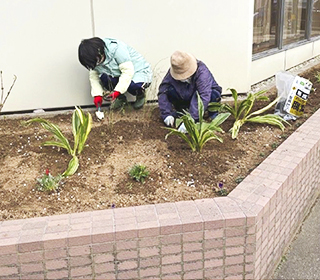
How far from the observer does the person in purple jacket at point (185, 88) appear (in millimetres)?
3957

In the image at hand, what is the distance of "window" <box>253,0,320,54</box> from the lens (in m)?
6.38

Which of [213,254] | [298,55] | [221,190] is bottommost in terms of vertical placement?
[213,254]

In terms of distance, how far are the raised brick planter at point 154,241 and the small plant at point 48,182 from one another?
513 mm

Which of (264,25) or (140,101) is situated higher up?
(264,25)

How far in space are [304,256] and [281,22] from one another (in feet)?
16.1

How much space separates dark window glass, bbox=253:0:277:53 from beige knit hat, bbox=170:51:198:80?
260cm

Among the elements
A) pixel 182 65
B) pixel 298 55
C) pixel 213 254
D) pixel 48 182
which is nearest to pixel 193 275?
pixel 213 254

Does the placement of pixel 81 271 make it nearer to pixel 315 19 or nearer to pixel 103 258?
pixel 103 258

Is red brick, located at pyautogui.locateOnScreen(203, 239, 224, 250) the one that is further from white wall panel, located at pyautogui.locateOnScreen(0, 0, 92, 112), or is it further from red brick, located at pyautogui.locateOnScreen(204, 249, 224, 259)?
white wall panel, located at pyautogui.locateOnScreen(0, 0, 92, 112)

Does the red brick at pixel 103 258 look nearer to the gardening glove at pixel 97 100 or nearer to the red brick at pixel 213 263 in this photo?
the red brick at pixel 213 263

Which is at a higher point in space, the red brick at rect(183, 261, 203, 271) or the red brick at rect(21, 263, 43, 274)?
the red brick at rect(21, 263, 43, 274)

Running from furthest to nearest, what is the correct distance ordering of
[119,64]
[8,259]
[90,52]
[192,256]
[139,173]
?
[119,64] → [90,52] → [139,173] → [192,256] → [8,259]

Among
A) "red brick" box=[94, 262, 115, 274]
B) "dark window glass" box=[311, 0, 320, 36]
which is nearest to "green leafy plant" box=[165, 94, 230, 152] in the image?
"red brick" box=[94, 262, 115, 274]

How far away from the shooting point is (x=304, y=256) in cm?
302
